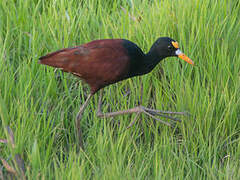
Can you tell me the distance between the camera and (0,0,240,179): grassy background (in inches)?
103

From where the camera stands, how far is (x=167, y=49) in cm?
304

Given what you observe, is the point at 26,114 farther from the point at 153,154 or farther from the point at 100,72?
the point at 153,154

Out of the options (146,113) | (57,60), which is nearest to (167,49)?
(146,113)

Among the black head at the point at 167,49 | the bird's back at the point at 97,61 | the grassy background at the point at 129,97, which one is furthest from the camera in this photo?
the black head at the point at 167,49

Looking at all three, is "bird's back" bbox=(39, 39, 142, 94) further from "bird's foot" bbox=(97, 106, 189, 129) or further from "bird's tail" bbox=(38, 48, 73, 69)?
"bird's foot" bbox=(97, 106, 189, 129)

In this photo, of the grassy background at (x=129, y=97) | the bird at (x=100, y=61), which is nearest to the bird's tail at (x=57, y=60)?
the bird at (x=100, y=61)

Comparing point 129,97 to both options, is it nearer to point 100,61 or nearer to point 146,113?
point 146,113

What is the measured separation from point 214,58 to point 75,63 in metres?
1.09

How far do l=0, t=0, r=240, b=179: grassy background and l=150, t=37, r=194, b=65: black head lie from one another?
0.63 ft

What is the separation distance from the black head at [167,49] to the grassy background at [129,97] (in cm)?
19

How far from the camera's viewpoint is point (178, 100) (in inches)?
121

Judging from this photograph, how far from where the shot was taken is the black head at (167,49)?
3.03 meters

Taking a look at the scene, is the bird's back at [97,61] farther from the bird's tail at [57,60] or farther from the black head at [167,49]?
the black head at [167,49]

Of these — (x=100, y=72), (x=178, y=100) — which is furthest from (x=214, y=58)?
(x=100, y=72)
